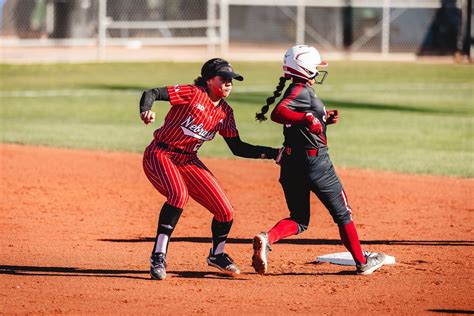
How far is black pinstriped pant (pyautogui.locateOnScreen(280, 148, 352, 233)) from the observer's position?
7.35 meters

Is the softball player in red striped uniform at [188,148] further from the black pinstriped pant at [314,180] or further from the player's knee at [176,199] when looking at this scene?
the black pinstriped pant at [314,180]

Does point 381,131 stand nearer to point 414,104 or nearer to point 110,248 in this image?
point 414,104

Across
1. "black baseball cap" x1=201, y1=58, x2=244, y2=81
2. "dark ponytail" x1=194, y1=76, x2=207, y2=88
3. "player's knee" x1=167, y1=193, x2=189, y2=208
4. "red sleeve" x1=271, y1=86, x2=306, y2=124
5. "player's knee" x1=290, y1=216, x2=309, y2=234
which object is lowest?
"player's knee" x1=290, y1=216, x2=309, y2=234

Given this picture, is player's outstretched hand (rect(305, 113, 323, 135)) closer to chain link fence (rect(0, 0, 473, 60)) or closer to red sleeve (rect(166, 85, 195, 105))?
red sleeve (rect(166, 85, 195, 105))

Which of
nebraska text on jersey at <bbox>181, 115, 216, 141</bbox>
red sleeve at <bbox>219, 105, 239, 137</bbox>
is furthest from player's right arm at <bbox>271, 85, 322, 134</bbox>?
nebraska text on jersey at <bbox>181, 115, 216, 141</bbox>

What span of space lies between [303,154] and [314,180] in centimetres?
22

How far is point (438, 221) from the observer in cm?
1030

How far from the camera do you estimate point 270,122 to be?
1900 cm

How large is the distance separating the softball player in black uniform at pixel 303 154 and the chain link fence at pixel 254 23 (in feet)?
81.1

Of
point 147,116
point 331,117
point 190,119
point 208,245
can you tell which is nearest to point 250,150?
point 190,119

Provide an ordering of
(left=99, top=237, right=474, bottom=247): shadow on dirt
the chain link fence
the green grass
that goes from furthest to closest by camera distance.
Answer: the chain link fence
the green grass
(left=99, top=237, right=474, bottom=247): shadow on dirt

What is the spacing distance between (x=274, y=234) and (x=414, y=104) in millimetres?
14592

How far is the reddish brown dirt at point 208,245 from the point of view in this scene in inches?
268

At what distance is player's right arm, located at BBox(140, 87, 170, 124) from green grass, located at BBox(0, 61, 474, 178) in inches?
282
